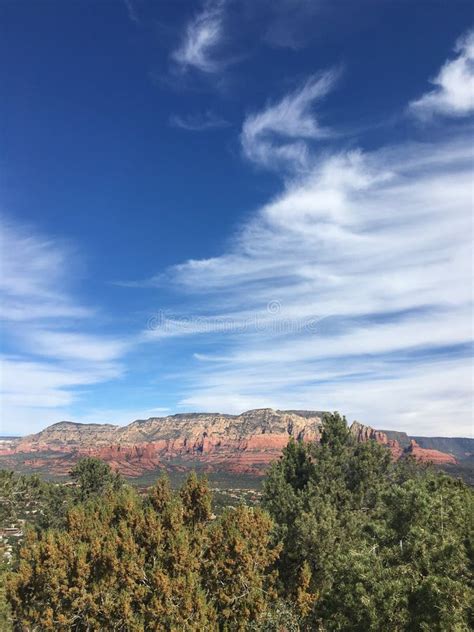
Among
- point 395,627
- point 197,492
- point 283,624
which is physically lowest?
point 283,624

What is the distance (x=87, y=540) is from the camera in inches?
1260

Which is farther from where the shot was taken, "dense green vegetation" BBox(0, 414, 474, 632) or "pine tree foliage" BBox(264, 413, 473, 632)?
"dense green vegetation" BBox(0, 414, 474, 632)

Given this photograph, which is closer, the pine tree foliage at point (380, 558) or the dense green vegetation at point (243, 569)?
the pine tree foliage at point (380, 558)

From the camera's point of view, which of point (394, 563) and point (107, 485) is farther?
point (107, 485)

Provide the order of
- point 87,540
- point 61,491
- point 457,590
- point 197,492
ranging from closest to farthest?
point 457,590
point 87,540
point 197,492
point 61,491

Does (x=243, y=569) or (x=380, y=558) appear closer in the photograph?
(x=380, y=558)

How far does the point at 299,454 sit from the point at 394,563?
3200 centimetres

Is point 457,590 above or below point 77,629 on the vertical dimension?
above

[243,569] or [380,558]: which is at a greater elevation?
[380,558]

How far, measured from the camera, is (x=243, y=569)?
2977cm

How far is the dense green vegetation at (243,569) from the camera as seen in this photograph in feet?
68.4

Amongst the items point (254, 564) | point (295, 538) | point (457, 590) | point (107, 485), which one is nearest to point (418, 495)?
point (457, 590)

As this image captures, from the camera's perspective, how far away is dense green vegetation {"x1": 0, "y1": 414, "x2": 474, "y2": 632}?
20844 millimetres

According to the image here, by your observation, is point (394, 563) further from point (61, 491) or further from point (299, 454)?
point (61, 491)
